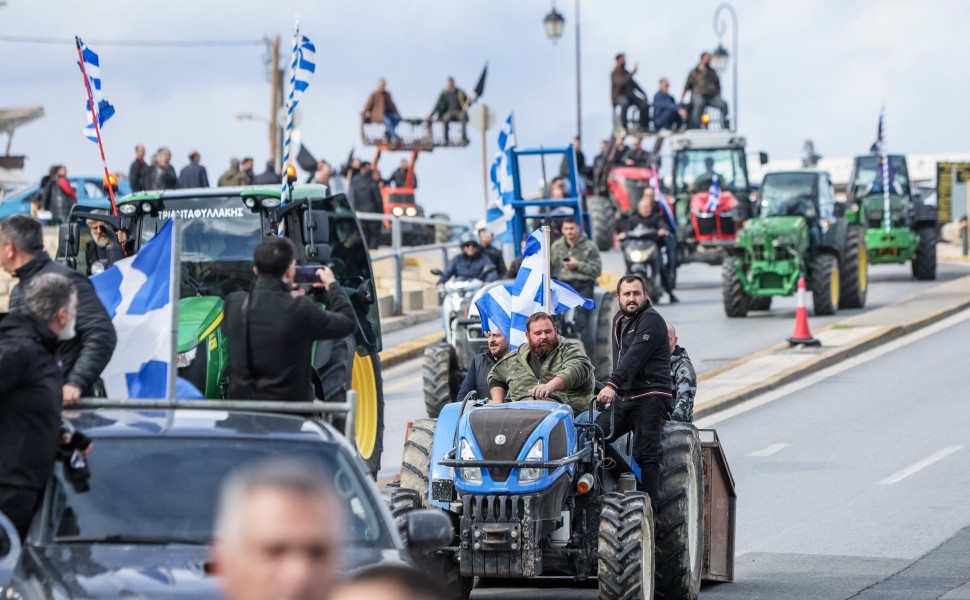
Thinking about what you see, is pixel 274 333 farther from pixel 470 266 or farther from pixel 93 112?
pixel 470 266

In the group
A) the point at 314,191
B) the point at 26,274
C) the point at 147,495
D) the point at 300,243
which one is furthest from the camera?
the point at 314,191

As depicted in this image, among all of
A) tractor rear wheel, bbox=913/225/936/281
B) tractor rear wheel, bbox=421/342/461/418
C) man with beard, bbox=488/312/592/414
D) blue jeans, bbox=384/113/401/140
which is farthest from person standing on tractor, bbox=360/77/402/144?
man with beard, bbox=488/312/592/414

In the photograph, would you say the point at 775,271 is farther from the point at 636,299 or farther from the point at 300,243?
the point at 636,299

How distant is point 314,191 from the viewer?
583 inches

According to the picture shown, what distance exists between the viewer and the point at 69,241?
1430cm

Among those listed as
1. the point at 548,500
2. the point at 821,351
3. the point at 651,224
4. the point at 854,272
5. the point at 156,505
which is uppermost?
the point at 156,505

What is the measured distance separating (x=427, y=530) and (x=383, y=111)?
35.4 m

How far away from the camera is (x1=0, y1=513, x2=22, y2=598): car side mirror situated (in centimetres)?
652

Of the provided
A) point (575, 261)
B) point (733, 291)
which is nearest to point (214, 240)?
point (575, 261)

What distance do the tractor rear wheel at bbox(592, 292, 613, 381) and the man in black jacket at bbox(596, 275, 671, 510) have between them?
787cm

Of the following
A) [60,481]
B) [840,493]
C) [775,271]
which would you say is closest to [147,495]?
[60,481]

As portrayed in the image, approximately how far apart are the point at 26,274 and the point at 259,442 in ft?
6.74

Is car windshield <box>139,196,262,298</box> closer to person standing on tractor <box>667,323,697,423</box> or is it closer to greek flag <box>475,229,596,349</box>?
greek flag <box>475,229,596,349</box>

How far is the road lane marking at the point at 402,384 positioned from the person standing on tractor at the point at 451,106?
70.5 ft
